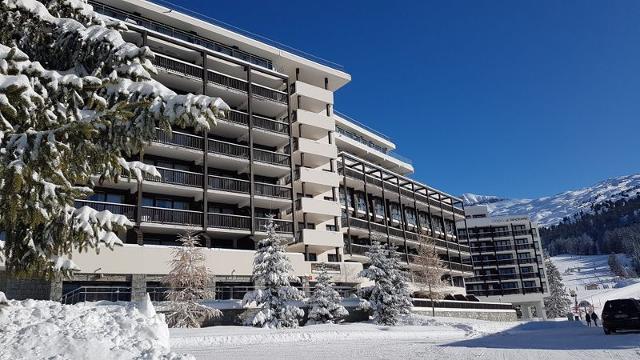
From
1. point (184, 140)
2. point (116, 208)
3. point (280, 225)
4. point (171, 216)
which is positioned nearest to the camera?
point (116, 208)

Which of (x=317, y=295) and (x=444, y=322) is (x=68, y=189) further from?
(x=444, y=322)

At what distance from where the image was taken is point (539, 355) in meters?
14.2

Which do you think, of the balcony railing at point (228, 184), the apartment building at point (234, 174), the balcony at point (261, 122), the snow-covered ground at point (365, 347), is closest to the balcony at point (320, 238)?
the apartment building at point (234, 174)

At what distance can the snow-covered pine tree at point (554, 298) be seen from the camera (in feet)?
353

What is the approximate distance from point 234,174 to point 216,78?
7.66m

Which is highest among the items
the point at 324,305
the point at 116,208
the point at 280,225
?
the point at 116,208

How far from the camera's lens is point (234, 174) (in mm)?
41906

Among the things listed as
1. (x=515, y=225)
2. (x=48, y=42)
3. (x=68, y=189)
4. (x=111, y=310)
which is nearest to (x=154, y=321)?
(x=111, y=310)

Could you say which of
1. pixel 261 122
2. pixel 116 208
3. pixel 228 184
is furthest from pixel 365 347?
pixel 261 122

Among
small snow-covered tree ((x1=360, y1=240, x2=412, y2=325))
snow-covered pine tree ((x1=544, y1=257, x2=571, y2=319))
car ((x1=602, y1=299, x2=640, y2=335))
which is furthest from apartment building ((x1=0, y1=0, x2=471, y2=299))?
snow-covered pine tree ((x1=544, y1=257, x2=571, y2=319))

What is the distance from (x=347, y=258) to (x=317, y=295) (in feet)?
67.4

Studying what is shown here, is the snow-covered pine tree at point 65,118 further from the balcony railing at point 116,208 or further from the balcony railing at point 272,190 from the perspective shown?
the balcony railing at point 272,190

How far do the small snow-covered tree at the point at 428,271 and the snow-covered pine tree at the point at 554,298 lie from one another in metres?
64.0

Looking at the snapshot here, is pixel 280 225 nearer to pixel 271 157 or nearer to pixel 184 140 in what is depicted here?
pixel 271 157
